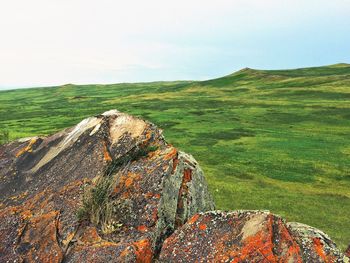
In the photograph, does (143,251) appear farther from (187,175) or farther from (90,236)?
Result: (187,175)

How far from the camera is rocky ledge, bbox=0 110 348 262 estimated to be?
1223 centimetres

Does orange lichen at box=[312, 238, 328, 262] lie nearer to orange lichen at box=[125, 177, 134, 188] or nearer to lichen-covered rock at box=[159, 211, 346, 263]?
lichen-covered rock at box=[159, 211, 346, 263]

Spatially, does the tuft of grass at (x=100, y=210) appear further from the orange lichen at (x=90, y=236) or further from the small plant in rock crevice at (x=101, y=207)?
the orange lichen at (x=90, y=236)

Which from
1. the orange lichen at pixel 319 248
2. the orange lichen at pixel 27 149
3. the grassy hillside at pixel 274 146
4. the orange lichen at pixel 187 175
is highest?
the orange lichen at pixel 27 149

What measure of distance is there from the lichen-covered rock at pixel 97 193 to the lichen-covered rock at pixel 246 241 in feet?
5.25

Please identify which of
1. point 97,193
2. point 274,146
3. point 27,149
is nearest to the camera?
point 97,193

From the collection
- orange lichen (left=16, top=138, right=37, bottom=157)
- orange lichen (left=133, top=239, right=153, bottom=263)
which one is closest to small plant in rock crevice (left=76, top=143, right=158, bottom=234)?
orange lichen (left=133, top=239, right=153, bottom=263)

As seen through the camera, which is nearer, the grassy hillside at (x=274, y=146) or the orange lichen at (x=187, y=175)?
the orange lichen at (x=187, y=175)

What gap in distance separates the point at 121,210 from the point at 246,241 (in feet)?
18.1

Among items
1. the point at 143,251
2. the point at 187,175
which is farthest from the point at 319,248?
the point at 187,175

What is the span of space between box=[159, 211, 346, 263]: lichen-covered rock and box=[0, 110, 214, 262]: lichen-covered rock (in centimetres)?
160

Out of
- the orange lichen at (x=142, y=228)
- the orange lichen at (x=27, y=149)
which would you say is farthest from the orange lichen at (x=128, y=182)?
the orange lichen at (x=27, y=149)

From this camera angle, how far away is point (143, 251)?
1319cm

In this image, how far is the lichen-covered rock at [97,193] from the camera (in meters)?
14.2
